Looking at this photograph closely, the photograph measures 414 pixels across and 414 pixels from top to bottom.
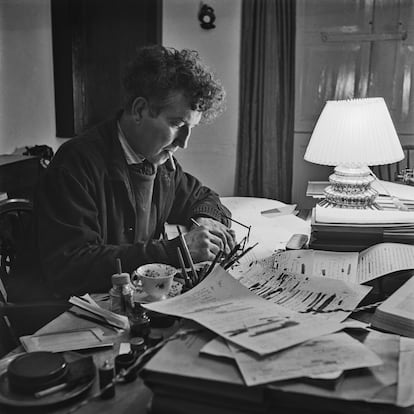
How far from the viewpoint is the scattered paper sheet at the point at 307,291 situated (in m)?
0.87

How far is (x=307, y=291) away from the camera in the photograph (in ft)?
3.17

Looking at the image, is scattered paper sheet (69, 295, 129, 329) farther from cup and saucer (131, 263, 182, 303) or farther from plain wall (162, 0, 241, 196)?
plain wall (162, 0, 241, 196)

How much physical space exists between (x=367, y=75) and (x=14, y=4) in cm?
249

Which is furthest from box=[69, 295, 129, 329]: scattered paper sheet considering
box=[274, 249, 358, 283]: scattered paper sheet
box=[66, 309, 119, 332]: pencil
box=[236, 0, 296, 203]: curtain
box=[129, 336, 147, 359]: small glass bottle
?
box=[236, 0, 296, 203]: curtain

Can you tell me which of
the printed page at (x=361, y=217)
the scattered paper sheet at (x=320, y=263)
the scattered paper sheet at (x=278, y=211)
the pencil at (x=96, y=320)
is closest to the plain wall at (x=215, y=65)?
the scattered paper sheet at (x=278, y=211)

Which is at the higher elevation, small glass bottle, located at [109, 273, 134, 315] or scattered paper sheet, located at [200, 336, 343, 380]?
scattered paper sheet, located at [200, 336, 343, 380]

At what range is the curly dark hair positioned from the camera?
145 centimetres

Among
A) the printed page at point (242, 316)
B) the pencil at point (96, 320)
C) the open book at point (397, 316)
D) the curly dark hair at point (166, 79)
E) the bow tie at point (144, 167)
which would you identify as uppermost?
the curly dark hair at point (166, 79)

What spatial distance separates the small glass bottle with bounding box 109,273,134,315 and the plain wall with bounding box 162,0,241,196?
2.85 m

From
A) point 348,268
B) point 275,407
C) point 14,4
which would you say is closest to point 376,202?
point 348,268

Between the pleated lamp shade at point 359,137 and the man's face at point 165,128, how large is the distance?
54 cm

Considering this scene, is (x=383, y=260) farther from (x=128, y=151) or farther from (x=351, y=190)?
(x=128, y=151)

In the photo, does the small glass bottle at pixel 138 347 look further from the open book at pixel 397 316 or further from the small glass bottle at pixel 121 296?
the open book at pixel 397 316

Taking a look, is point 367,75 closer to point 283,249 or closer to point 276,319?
point 283,249
